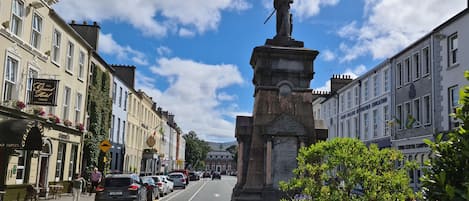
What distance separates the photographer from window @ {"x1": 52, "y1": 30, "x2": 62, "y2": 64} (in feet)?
83.9

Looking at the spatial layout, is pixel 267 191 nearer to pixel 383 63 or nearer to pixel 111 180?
pixel 111 180

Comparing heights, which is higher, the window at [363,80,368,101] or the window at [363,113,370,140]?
the window at [363,80,368,101]

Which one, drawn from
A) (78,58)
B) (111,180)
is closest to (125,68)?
(78,58)

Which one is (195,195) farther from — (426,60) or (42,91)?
(426,60)

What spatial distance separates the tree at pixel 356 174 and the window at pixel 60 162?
22.4 meters

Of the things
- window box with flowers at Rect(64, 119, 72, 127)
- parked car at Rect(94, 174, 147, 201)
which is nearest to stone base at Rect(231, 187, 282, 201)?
parked car at Rect(94, 174, 147, 201)

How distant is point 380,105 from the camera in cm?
3497

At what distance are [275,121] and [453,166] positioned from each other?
10.1m

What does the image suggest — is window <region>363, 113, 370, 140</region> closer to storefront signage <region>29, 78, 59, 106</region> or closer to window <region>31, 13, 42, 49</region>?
storefront signage <region>29, 78, 59, 106</region>

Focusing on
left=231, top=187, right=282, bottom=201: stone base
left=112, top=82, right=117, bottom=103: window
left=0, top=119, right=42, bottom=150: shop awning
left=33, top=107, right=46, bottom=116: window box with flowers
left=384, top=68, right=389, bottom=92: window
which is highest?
left=384, top=68, right=389, bottom=92: window

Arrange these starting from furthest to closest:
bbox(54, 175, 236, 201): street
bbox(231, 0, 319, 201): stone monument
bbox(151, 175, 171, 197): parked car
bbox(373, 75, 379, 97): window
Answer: bbox(373, 75, 379, 97): window
bbox(151, 175, 171, 197): parked car
bbox(54, 175, 236, 201): street
bbox(231, 0, 319, 201): stone monument

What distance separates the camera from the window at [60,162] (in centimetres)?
2714

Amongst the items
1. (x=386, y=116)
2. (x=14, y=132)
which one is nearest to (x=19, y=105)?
(x=14, y=132)

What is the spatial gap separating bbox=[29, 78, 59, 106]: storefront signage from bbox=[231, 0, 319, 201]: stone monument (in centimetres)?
1082
